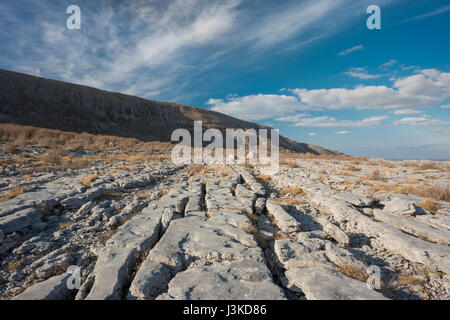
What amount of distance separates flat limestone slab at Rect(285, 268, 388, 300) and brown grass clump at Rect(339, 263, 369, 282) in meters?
0.21

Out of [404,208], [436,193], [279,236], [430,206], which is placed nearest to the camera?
[279,236]

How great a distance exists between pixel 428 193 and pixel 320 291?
8.00m

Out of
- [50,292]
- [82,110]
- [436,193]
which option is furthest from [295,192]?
[82,110]

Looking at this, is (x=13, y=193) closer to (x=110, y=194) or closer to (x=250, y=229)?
(x=110, y=194)

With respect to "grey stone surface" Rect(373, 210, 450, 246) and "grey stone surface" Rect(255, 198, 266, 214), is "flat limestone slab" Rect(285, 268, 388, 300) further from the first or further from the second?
"grey stone surface" Rect(255, 198, 266, 214)

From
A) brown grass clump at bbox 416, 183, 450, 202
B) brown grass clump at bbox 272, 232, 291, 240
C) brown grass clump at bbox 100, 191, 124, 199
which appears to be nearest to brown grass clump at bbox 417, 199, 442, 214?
brown grass clump at bbox 416, 183, 450, 202

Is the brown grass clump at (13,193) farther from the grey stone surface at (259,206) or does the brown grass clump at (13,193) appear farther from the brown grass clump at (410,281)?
the brown grass clump at (410,281)

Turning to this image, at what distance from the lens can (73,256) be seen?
414cm

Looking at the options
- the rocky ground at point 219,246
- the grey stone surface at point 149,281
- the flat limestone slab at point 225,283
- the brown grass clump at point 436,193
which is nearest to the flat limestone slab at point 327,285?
the rocky ground at point 219,246

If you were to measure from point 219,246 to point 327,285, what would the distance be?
2.16 m

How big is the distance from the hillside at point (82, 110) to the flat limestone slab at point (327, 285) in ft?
158

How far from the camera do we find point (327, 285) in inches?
120

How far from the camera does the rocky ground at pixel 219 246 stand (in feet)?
10.2
